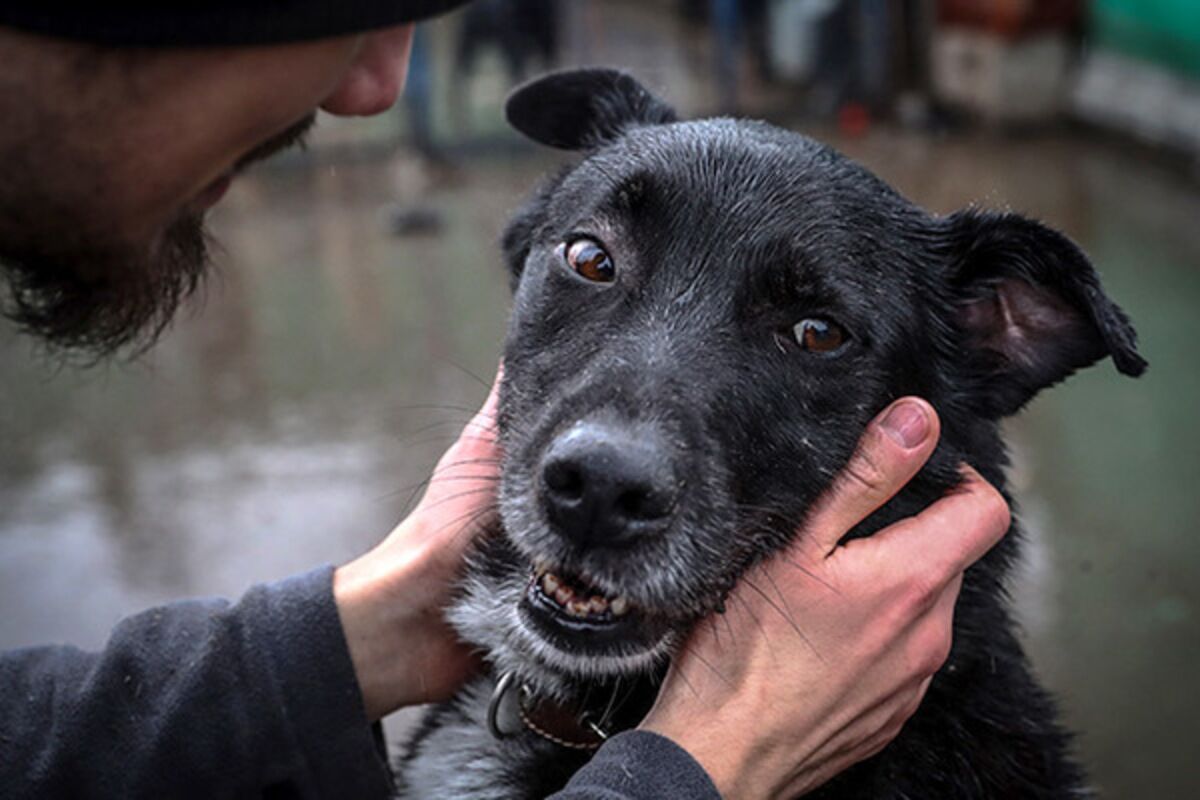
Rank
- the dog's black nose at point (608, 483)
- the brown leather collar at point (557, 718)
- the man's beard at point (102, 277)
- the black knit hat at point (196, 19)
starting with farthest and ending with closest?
the brown leather collar at point (557, 718) → the dog's black nose at point (608, 483) → the man's beard at point (102, 277) → the black knit hat at point (196, 19)

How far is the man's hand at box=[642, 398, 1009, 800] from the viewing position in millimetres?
1983

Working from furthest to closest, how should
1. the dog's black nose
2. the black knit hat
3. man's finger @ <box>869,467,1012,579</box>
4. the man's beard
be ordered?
1. man's finger @ <box>869,467,1012,579</box>
2. the dog's black nose
3. the man's beard
4. the black knit hat

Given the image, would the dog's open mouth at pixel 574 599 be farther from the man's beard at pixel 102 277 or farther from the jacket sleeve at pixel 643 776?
the man's beard at pixel 102 277

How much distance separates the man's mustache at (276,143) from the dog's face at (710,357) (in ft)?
1.82

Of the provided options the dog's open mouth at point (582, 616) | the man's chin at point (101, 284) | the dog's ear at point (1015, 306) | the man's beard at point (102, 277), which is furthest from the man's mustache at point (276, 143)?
the dog's ear at point (1015, 306)

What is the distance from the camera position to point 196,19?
1.57m

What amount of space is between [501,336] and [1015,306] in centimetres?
Result: 429

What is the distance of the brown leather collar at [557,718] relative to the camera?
92.2 inches

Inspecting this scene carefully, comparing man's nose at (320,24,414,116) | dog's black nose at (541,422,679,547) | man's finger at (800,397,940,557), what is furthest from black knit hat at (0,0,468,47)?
man's finger at (800,397,940,557)

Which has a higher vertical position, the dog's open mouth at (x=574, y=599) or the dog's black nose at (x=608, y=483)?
the dog's black nose at (x=608, y=483)

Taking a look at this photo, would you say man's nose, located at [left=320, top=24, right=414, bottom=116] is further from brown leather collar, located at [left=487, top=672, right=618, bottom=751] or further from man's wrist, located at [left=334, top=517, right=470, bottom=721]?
brown leather collar, located at [left=487, top=672, right=618, bottom=751]

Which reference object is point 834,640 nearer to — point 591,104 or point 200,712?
point 200,712

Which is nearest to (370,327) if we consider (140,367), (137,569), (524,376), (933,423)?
(140,367)

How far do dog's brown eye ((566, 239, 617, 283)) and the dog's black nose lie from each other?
419 millimetres
